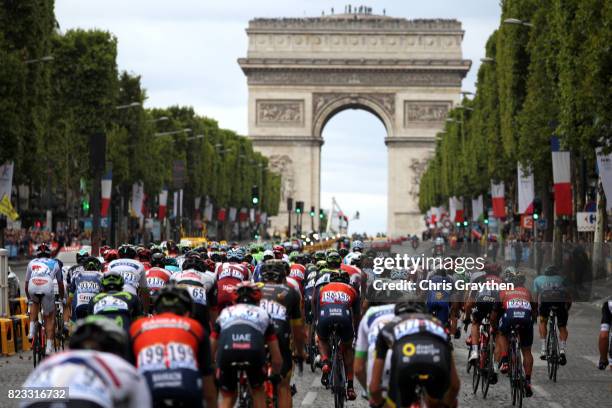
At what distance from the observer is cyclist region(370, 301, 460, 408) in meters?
11.4

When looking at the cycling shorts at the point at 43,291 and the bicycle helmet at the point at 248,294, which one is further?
the cycling shorts at the point at 43,291

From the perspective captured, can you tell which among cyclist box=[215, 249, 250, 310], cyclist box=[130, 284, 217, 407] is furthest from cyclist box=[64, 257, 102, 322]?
cyclist box=[130, 284, 217, 407]

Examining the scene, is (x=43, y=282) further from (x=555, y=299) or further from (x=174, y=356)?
(x=174, y=356)

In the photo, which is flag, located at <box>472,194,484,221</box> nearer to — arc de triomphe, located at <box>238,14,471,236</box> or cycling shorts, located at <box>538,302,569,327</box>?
arc de triomphe, located at <box>238,14,471,236</box>

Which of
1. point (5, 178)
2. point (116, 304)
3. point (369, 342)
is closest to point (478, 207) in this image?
point (5, 178)

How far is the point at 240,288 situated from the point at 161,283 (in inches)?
262

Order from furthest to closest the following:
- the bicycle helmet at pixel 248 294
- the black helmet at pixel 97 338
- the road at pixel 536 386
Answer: the road at pixel 536 386, the bicycle helmet at pixel 248 294, the black helmet at pixel 97 338

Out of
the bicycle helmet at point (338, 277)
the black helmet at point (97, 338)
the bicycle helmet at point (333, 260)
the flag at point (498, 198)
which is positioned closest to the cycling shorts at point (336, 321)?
the bicycle helmet at point (338, 277)

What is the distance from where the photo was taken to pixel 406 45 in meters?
152

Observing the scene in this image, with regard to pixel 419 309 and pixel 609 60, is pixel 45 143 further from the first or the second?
pixel 419 309

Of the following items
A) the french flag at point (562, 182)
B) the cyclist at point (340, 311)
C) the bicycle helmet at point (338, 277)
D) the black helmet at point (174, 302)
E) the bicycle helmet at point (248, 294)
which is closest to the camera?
the black helmet at point (174, 302)

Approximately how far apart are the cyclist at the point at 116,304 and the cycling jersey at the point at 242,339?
1.41 meters

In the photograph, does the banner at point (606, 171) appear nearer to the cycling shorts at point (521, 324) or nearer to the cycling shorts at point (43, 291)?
the cycling shorts at point (43, 291)

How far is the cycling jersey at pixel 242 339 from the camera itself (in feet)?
42.6
